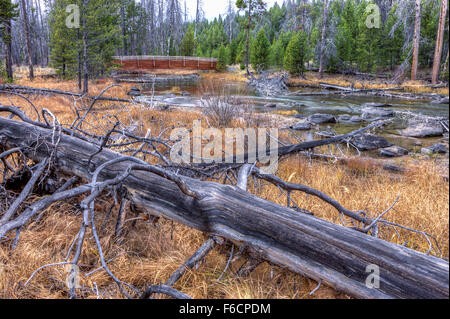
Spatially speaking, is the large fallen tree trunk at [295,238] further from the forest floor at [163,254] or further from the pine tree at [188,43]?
the pine tree at [188,43]

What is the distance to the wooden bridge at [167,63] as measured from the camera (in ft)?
122

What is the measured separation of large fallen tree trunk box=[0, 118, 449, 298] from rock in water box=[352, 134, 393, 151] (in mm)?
5084

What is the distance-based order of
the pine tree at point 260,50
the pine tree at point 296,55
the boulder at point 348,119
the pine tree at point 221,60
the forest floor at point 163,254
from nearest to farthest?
the forest floor at point 163,254
the boulder at point 348,119
the pine tree at point 296,55
the pine tree at point 260,50
the pine tree at point 221,60

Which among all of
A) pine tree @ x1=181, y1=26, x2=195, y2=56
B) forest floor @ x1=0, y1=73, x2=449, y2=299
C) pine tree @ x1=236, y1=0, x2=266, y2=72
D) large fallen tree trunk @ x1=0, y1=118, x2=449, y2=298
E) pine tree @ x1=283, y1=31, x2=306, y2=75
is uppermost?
pine tree @ x1=236, y1=0, x2=266, y2=72

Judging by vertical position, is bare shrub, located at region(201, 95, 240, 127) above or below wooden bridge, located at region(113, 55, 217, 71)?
below

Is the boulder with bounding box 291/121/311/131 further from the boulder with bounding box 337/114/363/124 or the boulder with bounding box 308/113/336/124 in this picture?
the boulder with bounding box 337/114/363/124

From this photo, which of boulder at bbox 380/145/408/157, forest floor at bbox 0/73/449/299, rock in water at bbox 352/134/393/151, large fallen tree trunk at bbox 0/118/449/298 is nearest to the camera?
large fallen tree trunk at bbox 0/118/449/298

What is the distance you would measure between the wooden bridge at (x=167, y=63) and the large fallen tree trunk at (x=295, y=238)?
121 feet

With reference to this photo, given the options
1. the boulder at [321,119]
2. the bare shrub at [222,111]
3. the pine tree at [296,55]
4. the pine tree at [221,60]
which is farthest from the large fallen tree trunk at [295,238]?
the pine tree at [221,60]

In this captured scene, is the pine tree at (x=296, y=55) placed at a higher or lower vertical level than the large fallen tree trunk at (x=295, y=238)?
higher

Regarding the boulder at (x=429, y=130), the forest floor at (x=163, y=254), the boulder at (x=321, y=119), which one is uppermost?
the boulder at (x=429, y=130)

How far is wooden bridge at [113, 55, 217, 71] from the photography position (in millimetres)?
37250

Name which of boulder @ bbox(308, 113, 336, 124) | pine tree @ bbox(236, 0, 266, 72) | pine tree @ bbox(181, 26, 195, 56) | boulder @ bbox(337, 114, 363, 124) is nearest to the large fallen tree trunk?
boulder @ bbox(308, 113, 336, 124)

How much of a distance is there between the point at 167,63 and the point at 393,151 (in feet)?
122
